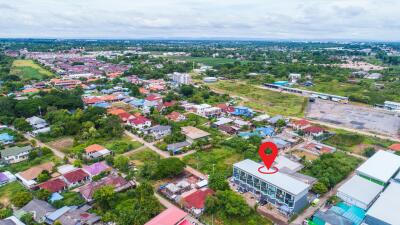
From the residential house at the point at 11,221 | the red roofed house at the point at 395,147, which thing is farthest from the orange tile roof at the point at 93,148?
the red roofed house at the point at 395,147

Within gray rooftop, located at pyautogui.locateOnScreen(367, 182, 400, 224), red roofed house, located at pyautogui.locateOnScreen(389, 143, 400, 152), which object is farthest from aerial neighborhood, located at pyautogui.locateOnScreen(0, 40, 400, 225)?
red roofed house, located at pyautogui.locateOnScreen(389, 143, 400, 152)

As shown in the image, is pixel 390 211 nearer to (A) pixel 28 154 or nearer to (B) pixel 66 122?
(A) pixel 28 154

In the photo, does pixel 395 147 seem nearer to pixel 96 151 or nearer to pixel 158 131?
pixel 158 131

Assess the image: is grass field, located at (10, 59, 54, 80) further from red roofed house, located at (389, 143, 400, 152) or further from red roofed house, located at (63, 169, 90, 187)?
red roofed house, located at (389, 143, 400, 152)

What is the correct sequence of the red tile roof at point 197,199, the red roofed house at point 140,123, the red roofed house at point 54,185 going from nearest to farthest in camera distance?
the red tile roof at point 197,199 < the red roofed house at point 54,185 < the red roofed house at point 140,123

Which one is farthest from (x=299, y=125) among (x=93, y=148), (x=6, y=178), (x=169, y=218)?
(x=6, y=178)

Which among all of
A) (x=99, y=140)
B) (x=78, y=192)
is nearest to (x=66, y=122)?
(x=99, y=140)

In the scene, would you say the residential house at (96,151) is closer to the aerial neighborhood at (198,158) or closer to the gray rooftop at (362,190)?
the aerial neighborhood at (198,158)

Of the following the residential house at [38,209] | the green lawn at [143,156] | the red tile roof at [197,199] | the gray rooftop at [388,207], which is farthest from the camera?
the green lawn at [143,156]
